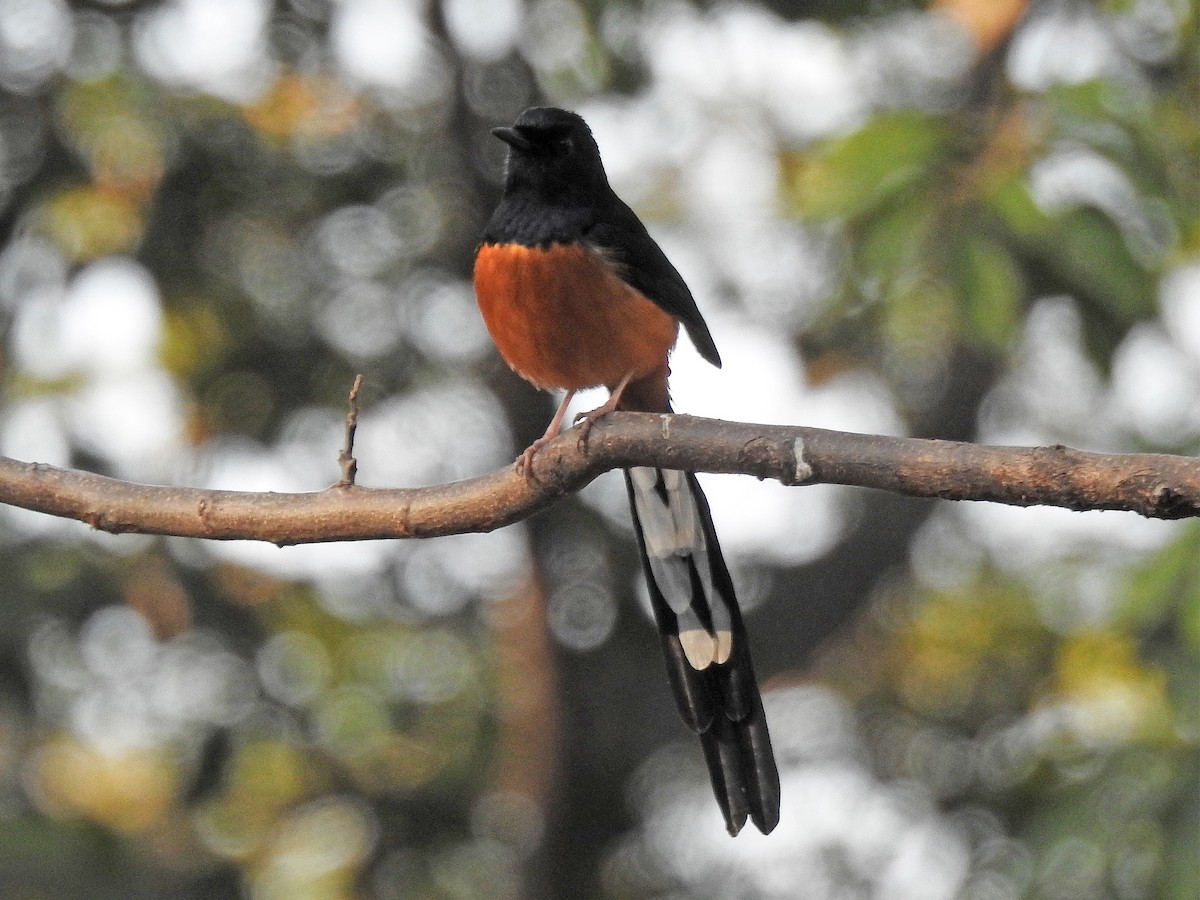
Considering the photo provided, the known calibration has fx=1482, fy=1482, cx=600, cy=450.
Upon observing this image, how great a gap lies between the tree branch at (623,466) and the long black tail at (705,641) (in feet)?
3.77

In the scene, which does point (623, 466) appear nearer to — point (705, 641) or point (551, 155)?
point (705, 641)

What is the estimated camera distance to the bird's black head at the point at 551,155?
4.41 m

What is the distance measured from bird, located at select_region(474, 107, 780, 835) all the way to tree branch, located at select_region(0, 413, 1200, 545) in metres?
0.73

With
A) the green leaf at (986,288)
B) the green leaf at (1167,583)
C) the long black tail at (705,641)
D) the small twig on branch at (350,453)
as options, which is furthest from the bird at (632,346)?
the green leaf at (1167,583)

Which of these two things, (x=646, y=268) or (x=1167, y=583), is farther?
(x=646, y=268)

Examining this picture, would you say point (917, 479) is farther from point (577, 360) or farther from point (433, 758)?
point (433, 758)

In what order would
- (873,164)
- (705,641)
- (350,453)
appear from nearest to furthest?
1. (350,453)
2. (873,164)
3. (705,641)

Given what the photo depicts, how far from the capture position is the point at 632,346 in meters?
4.18

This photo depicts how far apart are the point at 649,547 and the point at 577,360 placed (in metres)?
0.64

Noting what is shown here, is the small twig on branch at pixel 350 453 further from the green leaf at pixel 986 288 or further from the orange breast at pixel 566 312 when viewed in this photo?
the green leaf at pixel 986 288

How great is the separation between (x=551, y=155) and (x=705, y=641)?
1.52m

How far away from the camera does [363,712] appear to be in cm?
880

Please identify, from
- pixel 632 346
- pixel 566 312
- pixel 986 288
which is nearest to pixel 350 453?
pixel 566 312

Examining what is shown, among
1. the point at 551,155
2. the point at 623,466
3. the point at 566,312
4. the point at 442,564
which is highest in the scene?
the point at 623,466
